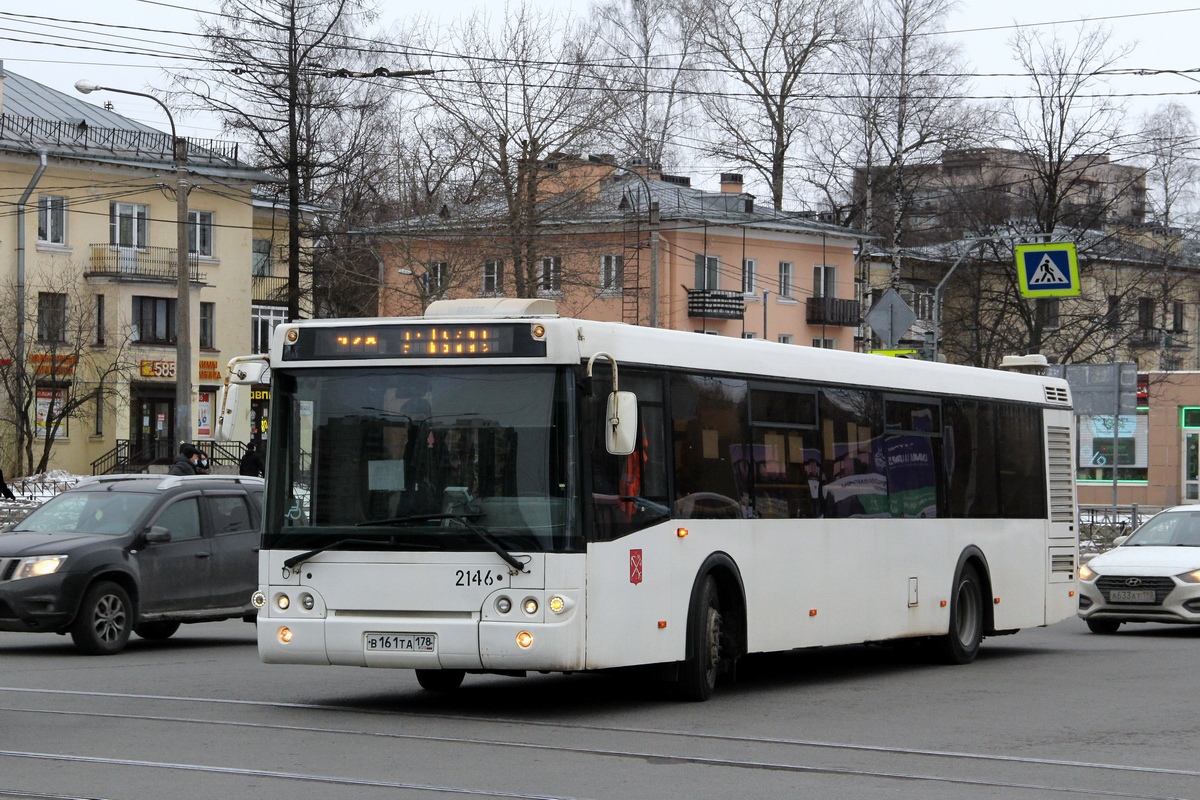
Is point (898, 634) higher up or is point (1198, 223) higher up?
point (1198, 223)

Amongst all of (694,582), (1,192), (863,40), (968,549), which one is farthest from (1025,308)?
(694,582)

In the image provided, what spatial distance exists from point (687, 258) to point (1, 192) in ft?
83.0

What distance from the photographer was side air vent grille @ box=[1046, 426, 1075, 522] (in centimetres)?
1802

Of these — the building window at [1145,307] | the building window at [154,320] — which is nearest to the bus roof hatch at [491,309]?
the building window at [1145,307]

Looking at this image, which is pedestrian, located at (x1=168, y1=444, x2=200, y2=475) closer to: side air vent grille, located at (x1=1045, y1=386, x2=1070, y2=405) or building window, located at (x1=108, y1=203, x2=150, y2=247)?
side air vent grille, located at (x1=1045, y1=386, x2=1070, y2=405)

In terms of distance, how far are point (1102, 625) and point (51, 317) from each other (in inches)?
1663

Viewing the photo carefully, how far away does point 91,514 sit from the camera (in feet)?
56.5

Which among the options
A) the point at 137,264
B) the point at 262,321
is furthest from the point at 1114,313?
the point at 262,321

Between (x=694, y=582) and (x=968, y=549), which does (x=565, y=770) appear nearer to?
(x=694, y=582)

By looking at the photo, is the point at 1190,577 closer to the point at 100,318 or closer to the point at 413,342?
the point at 413,342

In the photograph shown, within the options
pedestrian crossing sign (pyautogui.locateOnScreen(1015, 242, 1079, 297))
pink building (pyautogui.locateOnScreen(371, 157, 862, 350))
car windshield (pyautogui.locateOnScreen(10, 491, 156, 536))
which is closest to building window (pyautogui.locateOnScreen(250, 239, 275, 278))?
pink building (pyautogui.locateOnScreen(371, 157, 862, 350))

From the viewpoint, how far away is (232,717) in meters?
11.4

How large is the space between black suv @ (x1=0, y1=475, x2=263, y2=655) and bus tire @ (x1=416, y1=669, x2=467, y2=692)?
4540mm

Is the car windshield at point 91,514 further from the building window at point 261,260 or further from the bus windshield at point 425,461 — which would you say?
the building window at point 261,260
